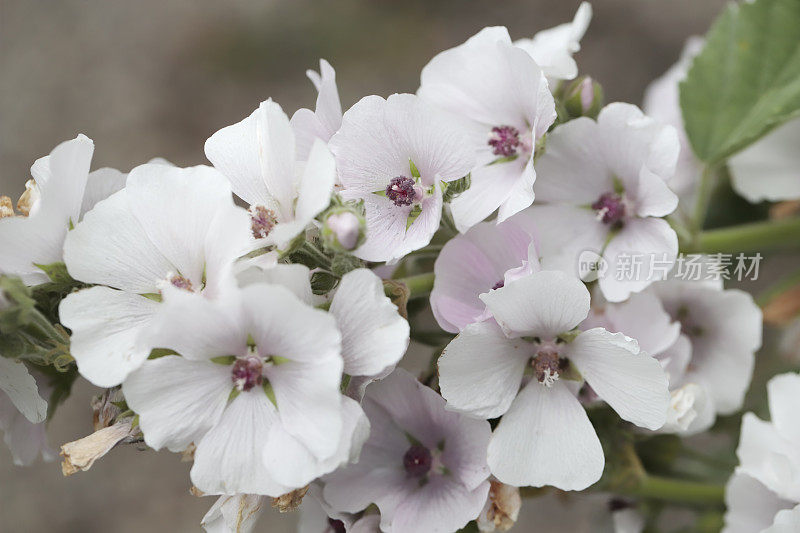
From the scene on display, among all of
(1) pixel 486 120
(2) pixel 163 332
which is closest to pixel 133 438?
(2) pixel 163 332

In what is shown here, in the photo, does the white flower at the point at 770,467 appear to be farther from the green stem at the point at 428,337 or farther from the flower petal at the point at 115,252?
the flower petal at the point at 115,252

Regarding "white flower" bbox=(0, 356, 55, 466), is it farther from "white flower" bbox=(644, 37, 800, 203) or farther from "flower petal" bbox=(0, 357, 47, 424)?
"white flower" bbox=(644, 37, 800, 203)

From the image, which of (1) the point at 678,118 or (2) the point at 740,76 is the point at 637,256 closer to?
(2) the point at 740,76

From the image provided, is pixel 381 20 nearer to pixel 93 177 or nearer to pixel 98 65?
pixel 98 65

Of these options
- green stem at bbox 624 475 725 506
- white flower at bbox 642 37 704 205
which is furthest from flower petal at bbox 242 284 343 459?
white flower at bbox 642 37 704 205

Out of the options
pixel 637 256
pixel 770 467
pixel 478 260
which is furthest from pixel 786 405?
pixel 478 260

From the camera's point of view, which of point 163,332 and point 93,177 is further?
point 93,177
